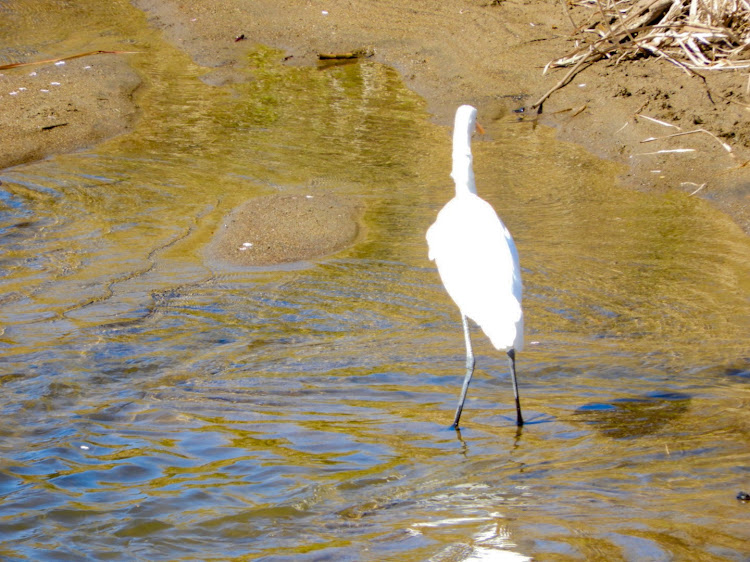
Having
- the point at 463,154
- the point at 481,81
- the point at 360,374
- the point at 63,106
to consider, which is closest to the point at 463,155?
the point at 463,154

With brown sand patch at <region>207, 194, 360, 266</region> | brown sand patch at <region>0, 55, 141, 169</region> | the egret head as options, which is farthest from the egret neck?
brown sand patch at <region>0, 55, 141, 169</region>

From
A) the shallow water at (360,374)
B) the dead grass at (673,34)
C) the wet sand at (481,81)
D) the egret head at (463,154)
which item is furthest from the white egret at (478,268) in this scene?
the dead grass at (673,34)

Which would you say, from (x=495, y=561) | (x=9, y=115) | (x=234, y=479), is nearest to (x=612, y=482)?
(x=495, y=561)

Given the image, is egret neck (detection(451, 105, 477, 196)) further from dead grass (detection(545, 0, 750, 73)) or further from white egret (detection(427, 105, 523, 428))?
dead grass (detection(545, 0, 750, 73))

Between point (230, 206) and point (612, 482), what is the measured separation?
16.6 feet

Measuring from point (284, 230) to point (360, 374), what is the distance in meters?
2.64

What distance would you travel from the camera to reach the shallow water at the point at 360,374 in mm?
3049

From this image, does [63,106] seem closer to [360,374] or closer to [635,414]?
[360,374]

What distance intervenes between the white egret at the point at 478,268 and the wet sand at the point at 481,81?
2.20 m

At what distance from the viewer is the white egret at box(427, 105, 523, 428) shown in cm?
391

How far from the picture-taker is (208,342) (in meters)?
5.08

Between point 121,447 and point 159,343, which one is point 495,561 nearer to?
Result: point 121,447

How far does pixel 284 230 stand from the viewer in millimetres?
6930

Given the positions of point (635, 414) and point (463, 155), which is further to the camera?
point (463, 155)
